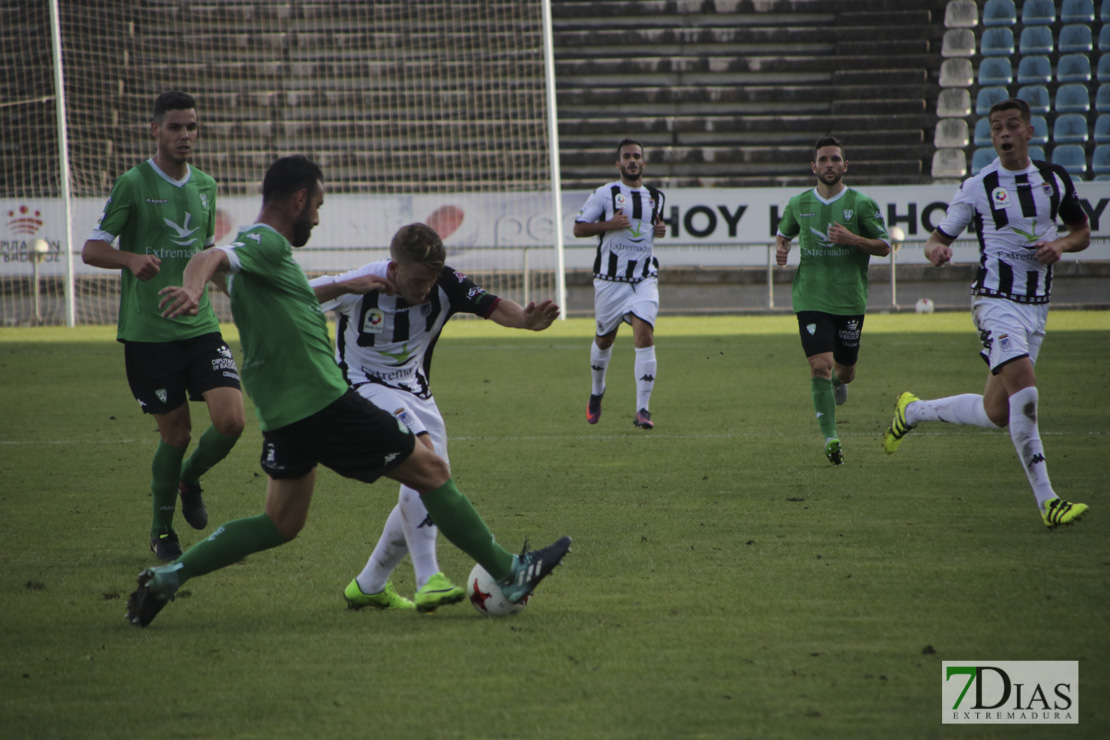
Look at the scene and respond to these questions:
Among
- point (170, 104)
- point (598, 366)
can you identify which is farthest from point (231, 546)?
point (598, 366)

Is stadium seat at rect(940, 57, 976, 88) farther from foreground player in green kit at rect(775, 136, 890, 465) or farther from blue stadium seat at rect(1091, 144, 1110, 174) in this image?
foreground player in green kit at rect(775, 136, 890, 465)

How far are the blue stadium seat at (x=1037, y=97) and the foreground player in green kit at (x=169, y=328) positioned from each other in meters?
23.8

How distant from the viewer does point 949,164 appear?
→ 2522 centimetres

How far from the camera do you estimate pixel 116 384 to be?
12.5 metres

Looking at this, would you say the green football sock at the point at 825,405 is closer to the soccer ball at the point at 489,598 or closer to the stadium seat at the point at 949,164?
the soccer ball at the point at 489,598

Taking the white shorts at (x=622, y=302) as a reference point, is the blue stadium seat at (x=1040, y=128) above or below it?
above

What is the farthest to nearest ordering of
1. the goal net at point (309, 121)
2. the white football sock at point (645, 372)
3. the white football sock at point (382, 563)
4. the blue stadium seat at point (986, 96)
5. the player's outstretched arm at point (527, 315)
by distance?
the blue stadium seat at point (986, 96)
the goal net at point (309, 121)
the white football sock at point (645, 372)
the player's outstretched arm at point (527, 315)
the white football sock at point (382, 563)

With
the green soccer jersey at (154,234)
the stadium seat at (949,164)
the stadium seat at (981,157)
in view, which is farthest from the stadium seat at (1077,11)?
the green soccer jersey at (154,234)

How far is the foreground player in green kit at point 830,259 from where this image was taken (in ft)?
25.6

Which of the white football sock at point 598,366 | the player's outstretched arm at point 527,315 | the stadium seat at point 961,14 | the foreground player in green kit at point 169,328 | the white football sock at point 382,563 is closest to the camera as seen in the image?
the white football sock at point 382,563

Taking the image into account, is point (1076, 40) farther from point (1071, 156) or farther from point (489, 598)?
point (489, 598)

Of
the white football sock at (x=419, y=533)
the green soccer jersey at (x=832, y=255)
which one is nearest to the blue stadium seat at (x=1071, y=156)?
the green soccer jersey at (x=832, y=255)

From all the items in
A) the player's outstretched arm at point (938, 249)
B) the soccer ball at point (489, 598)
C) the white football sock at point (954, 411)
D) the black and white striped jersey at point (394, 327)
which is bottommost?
the soccer ball at point (489, 598)

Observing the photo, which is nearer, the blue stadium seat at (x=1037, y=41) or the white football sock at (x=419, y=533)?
the white football sock at (x=419, y=533)
